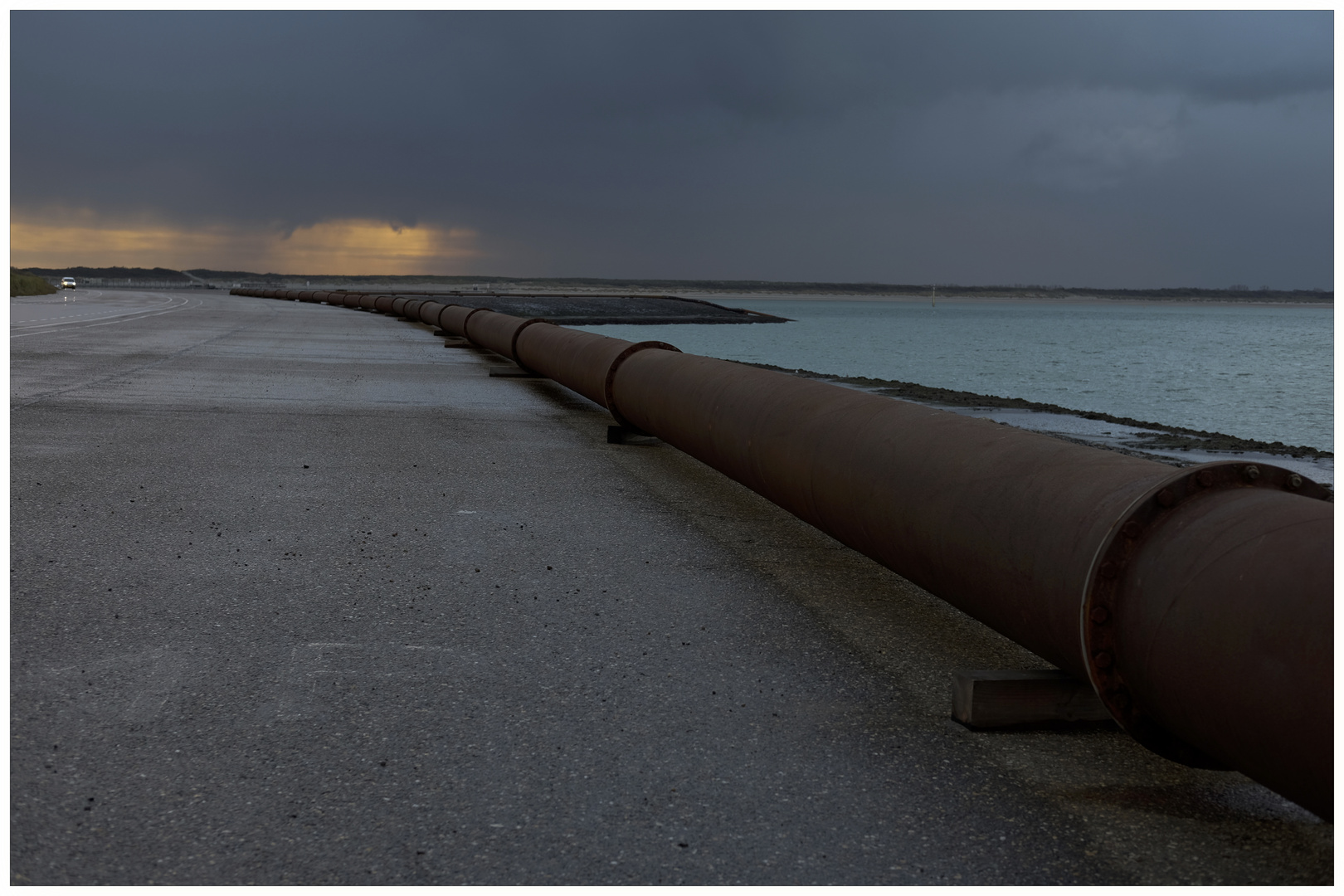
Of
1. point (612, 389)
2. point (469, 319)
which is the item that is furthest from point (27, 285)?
point (612, 389)

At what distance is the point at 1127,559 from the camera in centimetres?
303

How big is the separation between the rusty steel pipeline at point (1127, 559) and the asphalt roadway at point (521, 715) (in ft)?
1.19

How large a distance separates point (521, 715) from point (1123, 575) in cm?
192

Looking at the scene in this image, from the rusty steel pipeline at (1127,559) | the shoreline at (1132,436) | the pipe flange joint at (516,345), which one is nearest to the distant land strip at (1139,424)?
the shoreline at (1132,436)

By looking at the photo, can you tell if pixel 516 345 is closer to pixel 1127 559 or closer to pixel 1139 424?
pixel 1139 424

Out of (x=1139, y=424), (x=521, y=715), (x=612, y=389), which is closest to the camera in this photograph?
(x=521, y=715)

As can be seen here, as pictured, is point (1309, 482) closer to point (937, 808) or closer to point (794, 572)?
point (937, 808)

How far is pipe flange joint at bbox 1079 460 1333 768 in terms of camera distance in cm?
303

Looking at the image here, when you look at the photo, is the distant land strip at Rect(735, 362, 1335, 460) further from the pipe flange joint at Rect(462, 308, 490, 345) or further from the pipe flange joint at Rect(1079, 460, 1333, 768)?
the pipe flange joint at Rect(462, 308, 490, 345)

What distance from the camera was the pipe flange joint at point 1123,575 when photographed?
3.03m

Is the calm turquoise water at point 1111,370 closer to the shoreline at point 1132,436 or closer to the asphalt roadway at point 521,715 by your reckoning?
the shoreline at point 1132,436

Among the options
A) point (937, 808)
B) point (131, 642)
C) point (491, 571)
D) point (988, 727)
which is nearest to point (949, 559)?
point (988, 727)

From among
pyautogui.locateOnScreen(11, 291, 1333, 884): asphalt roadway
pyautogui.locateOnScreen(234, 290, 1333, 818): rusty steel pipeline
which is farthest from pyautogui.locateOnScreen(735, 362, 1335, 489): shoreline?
pyautogui.locateOnScreen(11, 291, 1333, 884): asphalt roadway

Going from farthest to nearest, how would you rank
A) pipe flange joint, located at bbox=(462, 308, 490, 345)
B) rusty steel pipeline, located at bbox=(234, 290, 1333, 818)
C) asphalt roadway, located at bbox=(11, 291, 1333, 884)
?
pipe flange joint, located at bbox=(462, 308, 490, 345)
asphalt roadway, located at bbox=(11, 291, 1333, 884)
rusty steel pipeline, located at bbox=(234, 290, 1333, 818)
